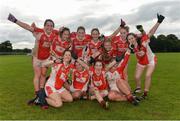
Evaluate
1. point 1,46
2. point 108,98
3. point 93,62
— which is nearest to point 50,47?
point 93,62

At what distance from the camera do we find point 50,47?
352 inches

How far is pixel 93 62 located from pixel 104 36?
3.33 ft

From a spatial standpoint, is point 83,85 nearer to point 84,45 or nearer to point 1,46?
point 84,45

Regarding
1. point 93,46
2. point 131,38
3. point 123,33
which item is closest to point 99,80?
point 93,46

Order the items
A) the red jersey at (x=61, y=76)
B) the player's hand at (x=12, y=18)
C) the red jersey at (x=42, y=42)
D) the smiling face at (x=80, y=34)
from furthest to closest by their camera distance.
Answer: the smiling face at (x=80, y=34) < the red jersey at (x=42, y=42) < the player's hand at (x=12, y=18) < the red jersey at (x=61, y=76)

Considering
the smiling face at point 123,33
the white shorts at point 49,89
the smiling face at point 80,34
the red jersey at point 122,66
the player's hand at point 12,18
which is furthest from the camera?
the smiling face at point 123,33

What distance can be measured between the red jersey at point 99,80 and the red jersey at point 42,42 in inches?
57.3

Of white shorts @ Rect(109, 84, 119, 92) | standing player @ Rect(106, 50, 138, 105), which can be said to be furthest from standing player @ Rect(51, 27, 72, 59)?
white shorts @ Rect(109, 84, 119, 92)

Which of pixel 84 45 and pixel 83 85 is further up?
pixel 84 45

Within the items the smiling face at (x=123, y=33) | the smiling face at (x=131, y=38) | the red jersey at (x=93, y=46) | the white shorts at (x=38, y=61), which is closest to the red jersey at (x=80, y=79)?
the red jersey at (x=93, y=46)

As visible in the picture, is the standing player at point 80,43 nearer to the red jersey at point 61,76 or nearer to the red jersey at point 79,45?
the red jersey at point 79,45

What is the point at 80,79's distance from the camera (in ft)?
28.1

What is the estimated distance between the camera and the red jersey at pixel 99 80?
8359 millimetres

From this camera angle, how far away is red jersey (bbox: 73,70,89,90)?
8547mm
